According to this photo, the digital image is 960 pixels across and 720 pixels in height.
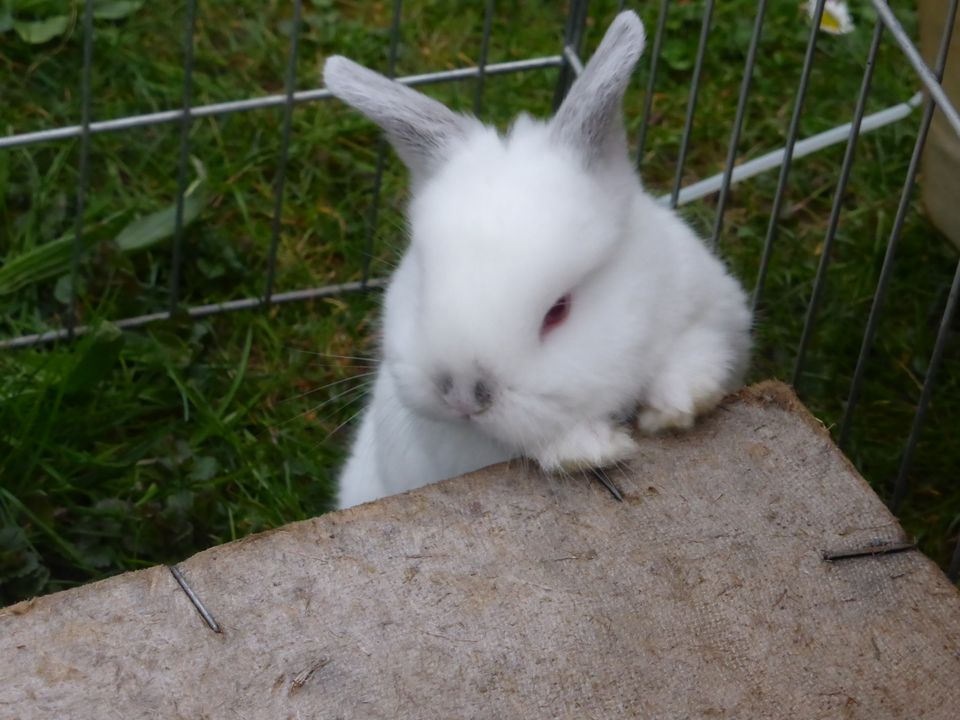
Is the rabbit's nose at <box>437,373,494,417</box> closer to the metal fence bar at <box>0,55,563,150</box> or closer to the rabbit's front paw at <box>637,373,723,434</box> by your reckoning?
the rabbit's front paw at <box>637,373,723,434</box>

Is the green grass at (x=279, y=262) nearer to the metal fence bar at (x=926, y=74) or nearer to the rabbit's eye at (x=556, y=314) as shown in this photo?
the rabbit's eye at (x=556, y=314)

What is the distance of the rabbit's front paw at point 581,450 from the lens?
1.91 metres

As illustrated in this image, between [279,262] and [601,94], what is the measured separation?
139 cm

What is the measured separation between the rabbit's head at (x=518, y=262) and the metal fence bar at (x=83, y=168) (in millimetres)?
733

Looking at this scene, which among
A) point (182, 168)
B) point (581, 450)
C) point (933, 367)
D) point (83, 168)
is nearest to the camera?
point (581, 450)

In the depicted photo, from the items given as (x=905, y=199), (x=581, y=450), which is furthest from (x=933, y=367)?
(x=581, y=450)

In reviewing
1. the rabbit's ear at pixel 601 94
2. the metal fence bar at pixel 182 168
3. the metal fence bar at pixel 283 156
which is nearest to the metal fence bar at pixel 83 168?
the metal fence bar at pixel 182 168

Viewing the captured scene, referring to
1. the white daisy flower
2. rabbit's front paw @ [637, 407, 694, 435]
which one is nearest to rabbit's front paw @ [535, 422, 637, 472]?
rabbit's front paw @ [637, 407, 694, 435]

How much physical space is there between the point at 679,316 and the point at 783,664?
0.54m

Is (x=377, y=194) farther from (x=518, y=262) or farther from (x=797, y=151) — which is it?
(x=518, y=262)

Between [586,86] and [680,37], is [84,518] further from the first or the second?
[680,37]

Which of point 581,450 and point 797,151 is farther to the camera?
point 797,151

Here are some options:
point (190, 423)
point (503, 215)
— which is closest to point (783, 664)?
point (503, 215)

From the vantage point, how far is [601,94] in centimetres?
194
